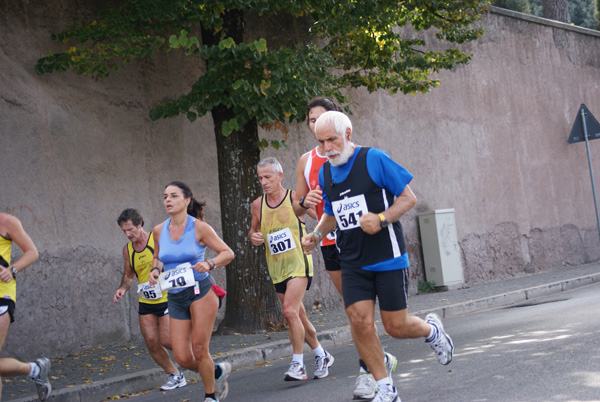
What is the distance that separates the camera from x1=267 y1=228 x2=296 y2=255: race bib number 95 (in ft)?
24.7

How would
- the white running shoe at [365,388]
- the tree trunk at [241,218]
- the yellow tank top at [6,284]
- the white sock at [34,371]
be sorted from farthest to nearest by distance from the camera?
the tree trunk at [241,218], the white sock at [34,371], the yellow tank top at [6,284], the white running shoe at [365,388]

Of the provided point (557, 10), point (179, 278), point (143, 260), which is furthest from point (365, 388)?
point (557, 10)

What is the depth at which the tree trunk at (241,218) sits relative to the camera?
1061 cm

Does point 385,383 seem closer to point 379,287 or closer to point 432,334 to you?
point 379,287

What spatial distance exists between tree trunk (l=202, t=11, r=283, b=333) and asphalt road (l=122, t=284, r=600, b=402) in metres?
1.37

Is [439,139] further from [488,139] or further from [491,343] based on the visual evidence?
[491,343]

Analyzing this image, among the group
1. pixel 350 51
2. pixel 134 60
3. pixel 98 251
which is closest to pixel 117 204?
pixel 98 251

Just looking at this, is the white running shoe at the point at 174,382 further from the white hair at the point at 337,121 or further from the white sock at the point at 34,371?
the white hair at the point at 337,121

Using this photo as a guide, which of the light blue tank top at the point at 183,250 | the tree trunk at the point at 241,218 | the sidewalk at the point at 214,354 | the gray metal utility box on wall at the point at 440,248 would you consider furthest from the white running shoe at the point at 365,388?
the gray metal utility box on wall at the point at 440,248

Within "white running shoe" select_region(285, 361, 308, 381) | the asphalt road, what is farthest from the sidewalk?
"white running shoe" select_region(285, 361, 308, 381)

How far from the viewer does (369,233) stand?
5.04m

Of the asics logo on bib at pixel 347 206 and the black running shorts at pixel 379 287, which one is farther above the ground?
the asics logo on bib at pixel 347 206

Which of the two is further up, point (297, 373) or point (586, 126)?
point (586, 126)

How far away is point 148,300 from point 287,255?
4.89ft
